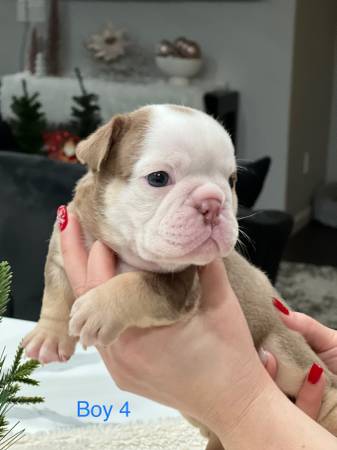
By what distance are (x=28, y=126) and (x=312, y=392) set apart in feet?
9.92

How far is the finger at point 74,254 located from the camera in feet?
3.00

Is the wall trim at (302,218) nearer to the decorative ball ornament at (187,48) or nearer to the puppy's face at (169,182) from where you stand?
the decorative ball ornament at (187,48)

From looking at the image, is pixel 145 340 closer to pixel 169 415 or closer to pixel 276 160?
pixel 169 415

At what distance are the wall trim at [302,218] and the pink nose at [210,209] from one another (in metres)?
3.68

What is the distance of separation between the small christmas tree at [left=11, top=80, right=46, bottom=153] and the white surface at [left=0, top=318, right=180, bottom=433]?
2.54 m

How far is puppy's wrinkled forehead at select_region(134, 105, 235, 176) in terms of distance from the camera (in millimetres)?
815

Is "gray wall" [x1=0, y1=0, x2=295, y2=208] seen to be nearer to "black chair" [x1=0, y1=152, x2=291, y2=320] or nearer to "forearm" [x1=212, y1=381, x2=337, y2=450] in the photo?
"black chair" [x1=0, y1=152, x2=291, y2=320]

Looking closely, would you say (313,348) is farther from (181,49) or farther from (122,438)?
(181,49)

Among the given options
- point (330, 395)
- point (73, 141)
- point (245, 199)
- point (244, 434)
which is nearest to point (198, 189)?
point (244, 434)

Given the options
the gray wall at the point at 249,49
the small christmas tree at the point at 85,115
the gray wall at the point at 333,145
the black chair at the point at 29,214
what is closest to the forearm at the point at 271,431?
the black chair at the point at 29,214

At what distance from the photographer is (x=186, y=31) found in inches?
171

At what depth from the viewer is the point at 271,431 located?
2.79 feet

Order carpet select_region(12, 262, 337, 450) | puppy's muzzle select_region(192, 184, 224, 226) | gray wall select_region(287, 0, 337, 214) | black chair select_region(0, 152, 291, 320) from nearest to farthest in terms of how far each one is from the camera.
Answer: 1. puppy's muzzle select_region(192, 184, 224, 226)
2. carpet select_region(12, 262, 337, 450)
3. black chair select_region(0, 152, 291, 320)
4. gray wall select_region(287, 0, 337, 214)

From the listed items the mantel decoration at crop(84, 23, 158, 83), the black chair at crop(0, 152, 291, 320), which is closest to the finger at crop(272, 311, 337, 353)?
the black chair at crop(0, 152, 291, 320)
